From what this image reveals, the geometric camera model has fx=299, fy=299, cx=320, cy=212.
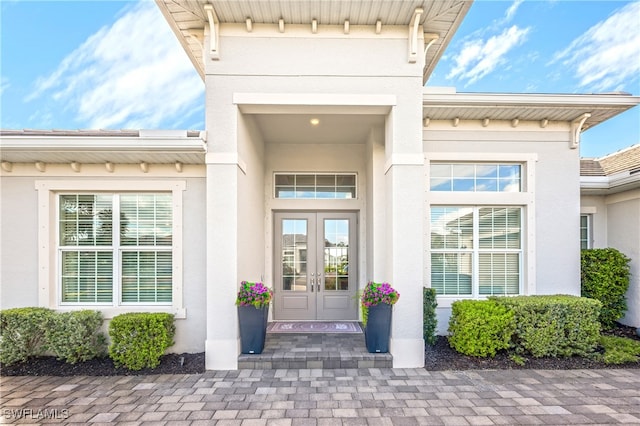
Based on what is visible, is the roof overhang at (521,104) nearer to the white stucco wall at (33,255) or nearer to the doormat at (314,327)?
the doormat at (314,327)

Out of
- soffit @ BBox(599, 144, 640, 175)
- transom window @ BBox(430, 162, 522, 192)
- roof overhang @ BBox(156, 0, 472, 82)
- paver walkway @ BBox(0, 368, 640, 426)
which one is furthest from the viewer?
soffit @ BBox(599, 144, 640, 175)

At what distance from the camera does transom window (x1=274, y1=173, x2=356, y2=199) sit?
6090 mm

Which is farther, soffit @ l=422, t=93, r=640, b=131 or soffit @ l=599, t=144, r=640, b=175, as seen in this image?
soffit @ l=599, t=144, r=640, b=175

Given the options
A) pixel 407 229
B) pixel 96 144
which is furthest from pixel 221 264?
pixel 407 229

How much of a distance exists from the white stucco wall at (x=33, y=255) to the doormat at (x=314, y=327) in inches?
56.5

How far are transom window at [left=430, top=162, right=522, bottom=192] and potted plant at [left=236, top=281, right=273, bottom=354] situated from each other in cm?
341

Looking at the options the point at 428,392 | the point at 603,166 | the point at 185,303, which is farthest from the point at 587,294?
the point at 185,303

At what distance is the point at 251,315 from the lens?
161 inches

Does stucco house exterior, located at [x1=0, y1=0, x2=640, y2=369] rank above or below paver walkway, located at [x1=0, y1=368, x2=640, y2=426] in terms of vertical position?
above

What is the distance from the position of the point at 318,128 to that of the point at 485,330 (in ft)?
13.3

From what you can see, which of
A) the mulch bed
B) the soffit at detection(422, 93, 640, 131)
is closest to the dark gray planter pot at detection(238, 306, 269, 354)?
the mulch bed

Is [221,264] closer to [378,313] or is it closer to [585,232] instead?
[378,313]

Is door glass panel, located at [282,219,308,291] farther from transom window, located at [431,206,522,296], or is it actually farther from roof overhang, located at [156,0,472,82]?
roof overhang, located at [156,0,472,82]

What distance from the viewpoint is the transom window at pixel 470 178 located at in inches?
207
